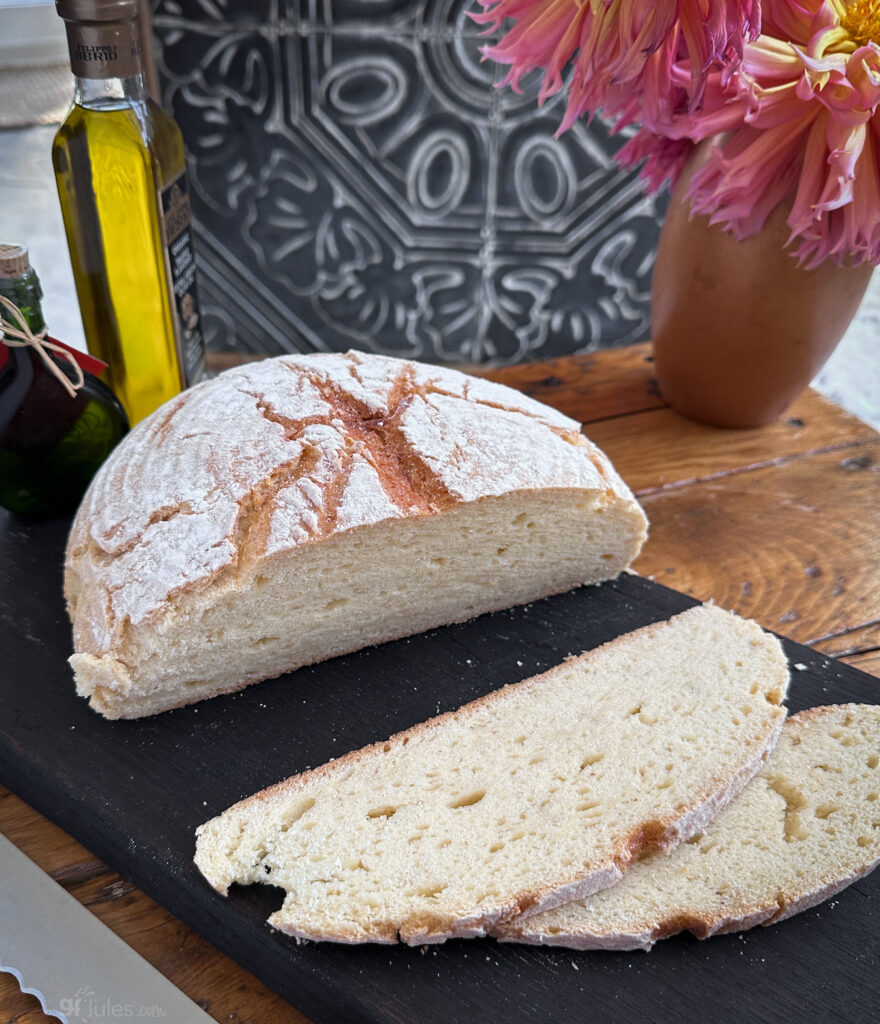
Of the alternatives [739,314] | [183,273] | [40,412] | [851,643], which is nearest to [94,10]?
[183,273]

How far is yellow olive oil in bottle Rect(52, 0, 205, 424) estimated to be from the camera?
72.8 inches

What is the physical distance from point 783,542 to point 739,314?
1.94 ft

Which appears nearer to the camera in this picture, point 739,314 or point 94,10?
point 94,10

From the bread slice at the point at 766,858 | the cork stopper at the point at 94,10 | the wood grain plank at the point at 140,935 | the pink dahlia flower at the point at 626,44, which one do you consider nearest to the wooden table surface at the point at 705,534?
the wood grain plank at the point at 140,935

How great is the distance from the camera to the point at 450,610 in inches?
75.4

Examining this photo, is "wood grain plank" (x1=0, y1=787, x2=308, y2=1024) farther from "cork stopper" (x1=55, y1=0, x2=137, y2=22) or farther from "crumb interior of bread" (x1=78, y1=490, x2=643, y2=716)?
"cork stopper" (x1=55, y1=0, x2=137, y2=22)

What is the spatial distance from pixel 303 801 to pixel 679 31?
165 centimetres

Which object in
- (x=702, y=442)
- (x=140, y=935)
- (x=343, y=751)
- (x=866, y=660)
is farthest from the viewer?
(x=702, y=442)

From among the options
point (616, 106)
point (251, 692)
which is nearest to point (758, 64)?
point (616, 106)

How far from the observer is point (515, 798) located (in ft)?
5.05

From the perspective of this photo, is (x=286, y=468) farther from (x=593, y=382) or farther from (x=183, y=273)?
(x=593, y=382)

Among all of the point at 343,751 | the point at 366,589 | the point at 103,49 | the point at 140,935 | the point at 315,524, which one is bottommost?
the point at 140,935

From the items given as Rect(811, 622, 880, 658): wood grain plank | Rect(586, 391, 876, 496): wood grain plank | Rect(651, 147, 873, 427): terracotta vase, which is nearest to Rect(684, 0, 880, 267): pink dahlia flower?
Rect(651, 147, 873, 427): terracotta vase

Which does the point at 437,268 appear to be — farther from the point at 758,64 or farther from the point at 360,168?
the point at 758,64
